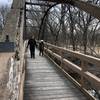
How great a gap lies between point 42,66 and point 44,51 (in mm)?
Result: 6509

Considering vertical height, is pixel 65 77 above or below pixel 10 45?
below

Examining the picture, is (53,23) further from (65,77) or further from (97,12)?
(65,77)

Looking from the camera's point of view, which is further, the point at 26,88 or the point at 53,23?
the point at 53,23

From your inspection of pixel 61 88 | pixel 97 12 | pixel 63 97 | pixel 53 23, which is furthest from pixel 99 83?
pixel 53 23

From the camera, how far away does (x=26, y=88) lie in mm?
8250

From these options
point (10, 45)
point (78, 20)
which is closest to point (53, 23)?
point (78, 20)

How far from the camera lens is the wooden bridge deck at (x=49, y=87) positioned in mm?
7355

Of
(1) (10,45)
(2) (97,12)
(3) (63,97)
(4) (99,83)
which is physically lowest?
(3) (63,97)

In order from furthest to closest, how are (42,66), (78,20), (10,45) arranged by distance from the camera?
(78,20), (42,66), (10,45)

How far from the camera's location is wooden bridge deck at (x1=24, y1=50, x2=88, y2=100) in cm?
736

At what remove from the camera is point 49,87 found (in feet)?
27.4

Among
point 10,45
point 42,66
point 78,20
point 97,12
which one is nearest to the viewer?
point 10,45

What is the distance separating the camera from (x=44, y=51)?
62.5 feet

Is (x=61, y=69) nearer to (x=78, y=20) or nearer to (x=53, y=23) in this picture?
(x=78, y=20)
